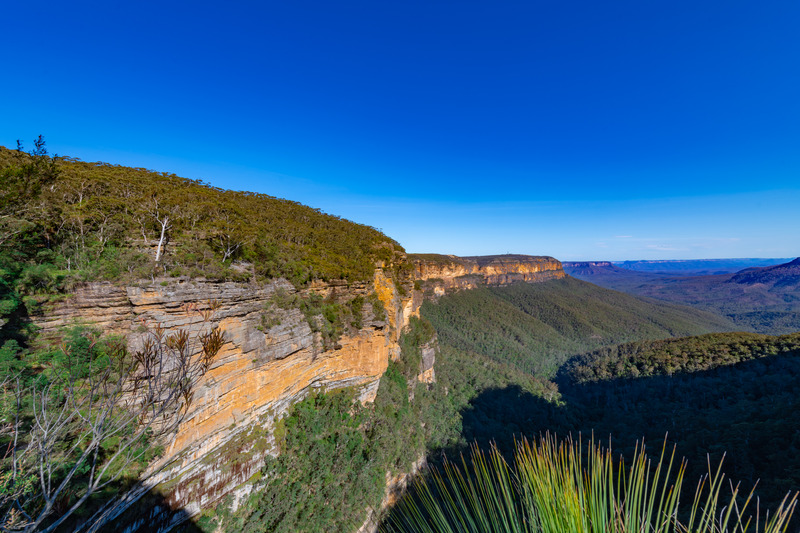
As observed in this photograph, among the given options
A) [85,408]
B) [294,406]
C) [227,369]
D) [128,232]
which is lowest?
[294,406]

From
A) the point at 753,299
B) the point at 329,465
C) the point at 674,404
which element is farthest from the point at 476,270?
the point at 753,299

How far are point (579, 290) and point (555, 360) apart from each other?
209 ft

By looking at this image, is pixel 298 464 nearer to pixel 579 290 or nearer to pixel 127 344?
pixel 127 344

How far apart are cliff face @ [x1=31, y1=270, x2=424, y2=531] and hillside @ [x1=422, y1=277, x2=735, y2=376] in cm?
4244

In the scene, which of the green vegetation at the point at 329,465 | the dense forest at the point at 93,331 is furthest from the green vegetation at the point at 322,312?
the green vegetation at the point at 329,465

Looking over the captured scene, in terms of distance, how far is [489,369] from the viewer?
1655 inches

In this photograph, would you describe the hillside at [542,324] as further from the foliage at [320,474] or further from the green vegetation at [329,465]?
the foliage at [320,474]

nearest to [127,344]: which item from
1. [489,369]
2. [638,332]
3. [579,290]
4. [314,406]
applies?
[314,406]

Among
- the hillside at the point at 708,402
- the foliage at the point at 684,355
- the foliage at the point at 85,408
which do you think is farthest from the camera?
the foliage at the point at 684,355

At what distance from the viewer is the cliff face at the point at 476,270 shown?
248 feet

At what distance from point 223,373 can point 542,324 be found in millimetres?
76355

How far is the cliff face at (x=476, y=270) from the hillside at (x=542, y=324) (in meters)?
3.76

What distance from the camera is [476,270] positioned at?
3841 inches

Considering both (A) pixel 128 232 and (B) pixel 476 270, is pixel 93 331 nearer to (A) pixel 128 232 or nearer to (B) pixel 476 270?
(A) pixel 128 232
